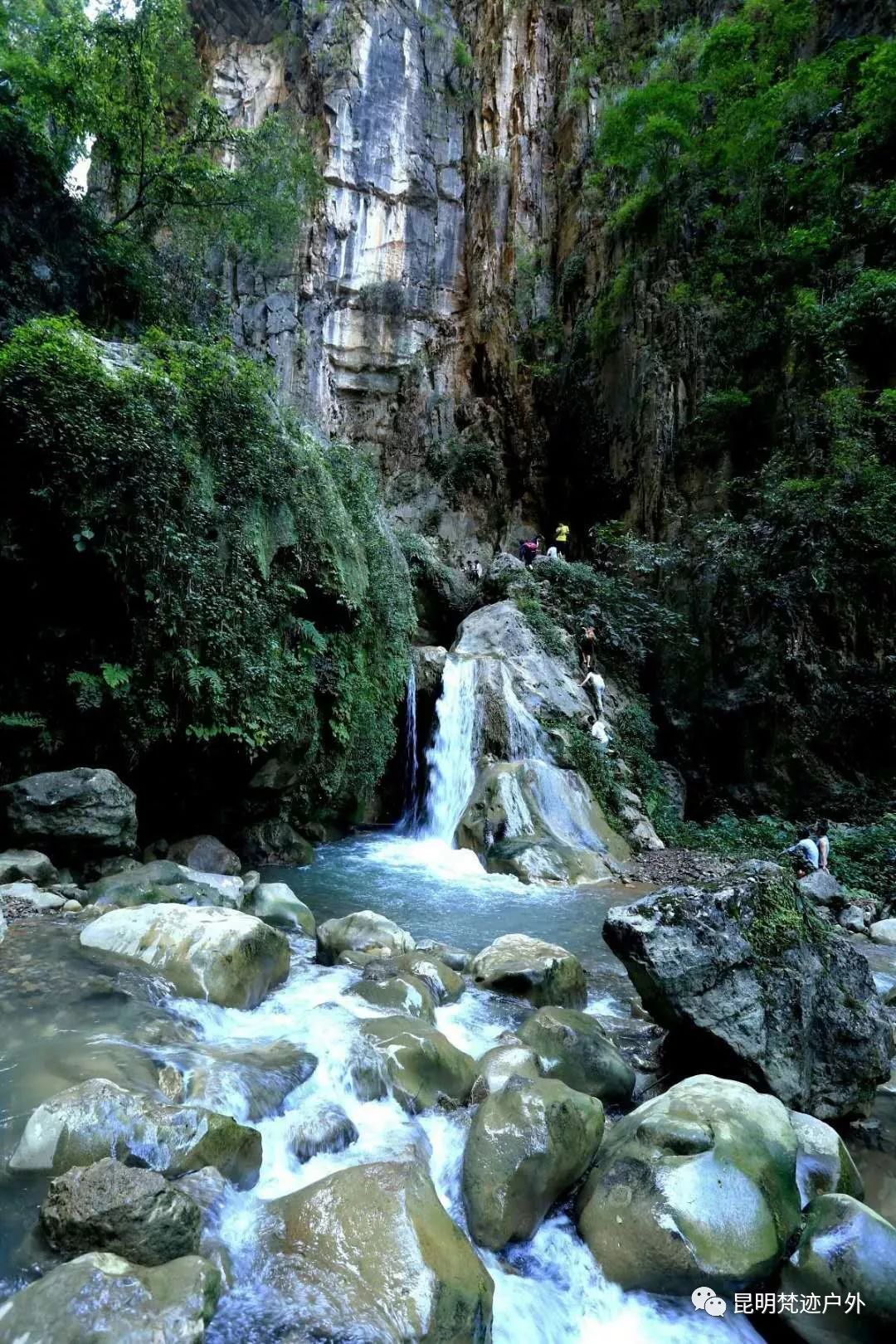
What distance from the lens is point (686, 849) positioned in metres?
11.9

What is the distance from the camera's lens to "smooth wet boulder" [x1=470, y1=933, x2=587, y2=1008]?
505cm

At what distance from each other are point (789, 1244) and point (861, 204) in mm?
18975

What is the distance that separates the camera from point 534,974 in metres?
5.07

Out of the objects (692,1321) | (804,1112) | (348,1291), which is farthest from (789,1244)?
(348,1291)

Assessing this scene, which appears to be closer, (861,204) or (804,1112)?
(804,1112)

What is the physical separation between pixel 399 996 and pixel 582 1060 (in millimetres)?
1283

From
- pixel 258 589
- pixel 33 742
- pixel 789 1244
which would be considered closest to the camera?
pixel 789 1244

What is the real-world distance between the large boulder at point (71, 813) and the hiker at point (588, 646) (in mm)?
10548

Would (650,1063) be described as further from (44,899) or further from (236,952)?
(44,899)

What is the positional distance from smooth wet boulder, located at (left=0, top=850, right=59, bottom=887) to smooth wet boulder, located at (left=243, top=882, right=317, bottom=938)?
1830 mm

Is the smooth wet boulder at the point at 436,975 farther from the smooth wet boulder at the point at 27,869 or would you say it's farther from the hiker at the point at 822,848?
the hiker at the point at 822,848

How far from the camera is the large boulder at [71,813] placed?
6.66 meters

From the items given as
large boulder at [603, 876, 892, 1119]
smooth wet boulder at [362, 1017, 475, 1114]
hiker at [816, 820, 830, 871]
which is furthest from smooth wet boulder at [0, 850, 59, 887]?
hiker at [816, 820, 830, 871]

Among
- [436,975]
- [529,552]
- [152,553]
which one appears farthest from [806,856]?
[529,552]
